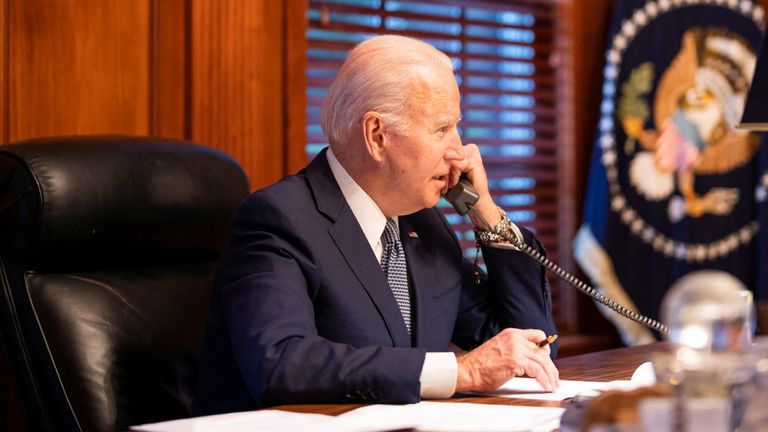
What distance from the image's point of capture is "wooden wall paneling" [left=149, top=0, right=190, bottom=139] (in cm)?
287

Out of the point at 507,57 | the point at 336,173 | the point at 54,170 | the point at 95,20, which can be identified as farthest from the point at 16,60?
the point at 507,57

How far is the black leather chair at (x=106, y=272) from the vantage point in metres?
1.96

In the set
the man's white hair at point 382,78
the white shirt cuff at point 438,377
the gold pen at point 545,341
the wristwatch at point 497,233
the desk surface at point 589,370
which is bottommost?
the desk surface at point 589,370

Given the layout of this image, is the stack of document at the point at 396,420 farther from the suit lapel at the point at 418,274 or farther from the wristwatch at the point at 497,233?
the wristwatch at the point at 497,233

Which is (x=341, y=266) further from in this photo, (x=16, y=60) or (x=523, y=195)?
(x=523, y=195)

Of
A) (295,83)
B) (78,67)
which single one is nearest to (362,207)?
(78,67)

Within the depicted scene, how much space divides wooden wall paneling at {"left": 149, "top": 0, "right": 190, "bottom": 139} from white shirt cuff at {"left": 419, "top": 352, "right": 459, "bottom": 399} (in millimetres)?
1402

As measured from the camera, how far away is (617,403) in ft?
3.49

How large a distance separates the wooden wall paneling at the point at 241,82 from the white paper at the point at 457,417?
1.49m

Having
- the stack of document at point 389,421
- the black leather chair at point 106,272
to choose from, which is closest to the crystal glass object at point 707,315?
the stack of document at point 389,421

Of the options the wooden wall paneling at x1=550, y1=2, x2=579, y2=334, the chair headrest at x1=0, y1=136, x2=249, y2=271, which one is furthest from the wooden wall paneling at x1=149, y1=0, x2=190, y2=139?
the wooden wall paneling at x1=550, y1=2, x2=579, y2=334

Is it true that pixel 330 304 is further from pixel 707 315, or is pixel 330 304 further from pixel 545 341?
pixel 707 315

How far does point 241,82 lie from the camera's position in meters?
3.03

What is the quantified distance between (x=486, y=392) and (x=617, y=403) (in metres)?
0.78
